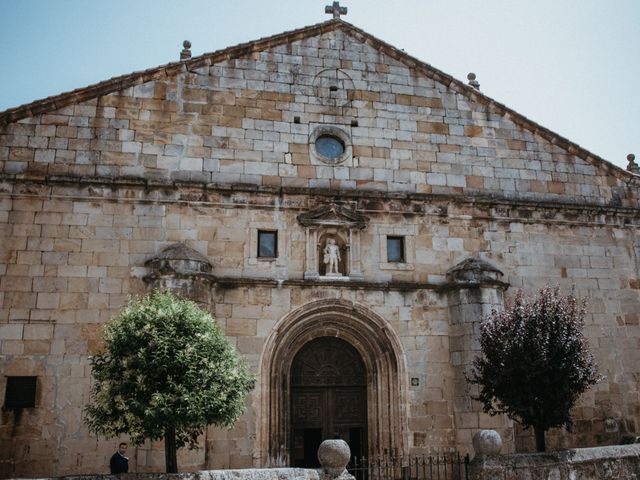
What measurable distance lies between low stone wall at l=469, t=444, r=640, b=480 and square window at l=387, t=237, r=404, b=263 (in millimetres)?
5555

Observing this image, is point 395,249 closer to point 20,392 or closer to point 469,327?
point 469,327

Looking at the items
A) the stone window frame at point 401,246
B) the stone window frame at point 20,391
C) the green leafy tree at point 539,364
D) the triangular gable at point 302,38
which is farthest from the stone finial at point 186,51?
the green leafy tree at point 539,364

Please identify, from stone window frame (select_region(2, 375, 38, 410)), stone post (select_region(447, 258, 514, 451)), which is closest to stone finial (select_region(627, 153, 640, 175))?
stone post (select_region(447, 258, 514, 451))

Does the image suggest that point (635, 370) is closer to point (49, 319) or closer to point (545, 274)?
point (545, 274)

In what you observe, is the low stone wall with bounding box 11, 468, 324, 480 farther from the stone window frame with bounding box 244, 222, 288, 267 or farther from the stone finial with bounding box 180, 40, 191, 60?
the stone finial with bounding box 180, 40, 191, 60

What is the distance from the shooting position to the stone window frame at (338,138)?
1419 cm

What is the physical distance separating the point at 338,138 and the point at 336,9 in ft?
12.1

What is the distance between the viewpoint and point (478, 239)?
14414mm

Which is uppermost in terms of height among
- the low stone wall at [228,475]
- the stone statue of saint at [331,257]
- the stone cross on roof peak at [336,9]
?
the stone cross on roof peak at [336,9]

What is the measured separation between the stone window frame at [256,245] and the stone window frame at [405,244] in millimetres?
2238

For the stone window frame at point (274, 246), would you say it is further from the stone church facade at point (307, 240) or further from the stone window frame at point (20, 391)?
the stone window frame at point (20, 391)

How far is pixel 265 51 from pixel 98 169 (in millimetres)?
4977

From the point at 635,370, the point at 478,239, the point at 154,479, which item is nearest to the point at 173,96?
the point at 478,239

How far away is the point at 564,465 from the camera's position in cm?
934
